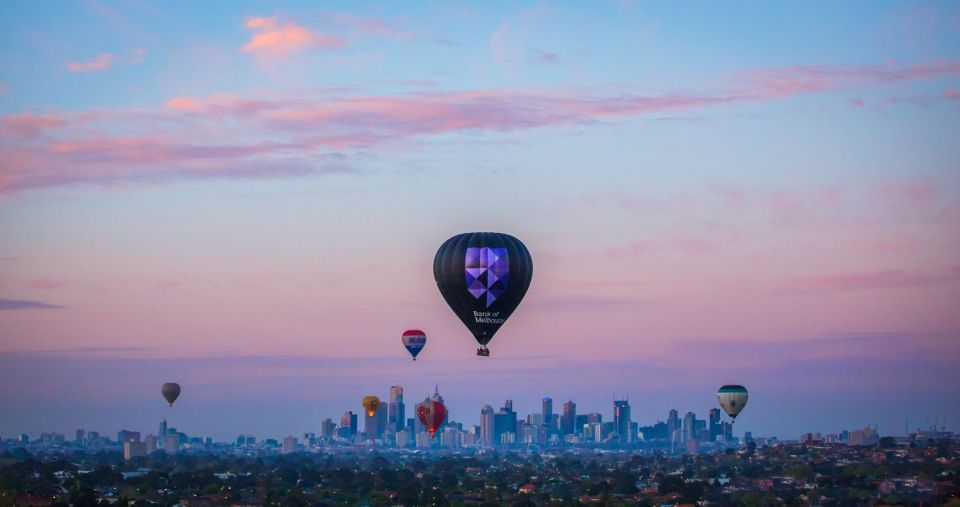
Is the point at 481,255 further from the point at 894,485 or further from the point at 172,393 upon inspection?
the point at 894,485

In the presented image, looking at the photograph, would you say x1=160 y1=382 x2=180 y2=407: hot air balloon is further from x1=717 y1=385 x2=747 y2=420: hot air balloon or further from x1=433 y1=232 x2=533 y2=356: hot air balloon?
x1=433 y1=232 x2=533 y2=356: hot air balloon

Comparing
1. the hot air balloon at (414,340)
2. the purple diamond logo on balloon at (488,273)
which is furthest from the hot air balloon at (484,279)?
the hot air balloon at (414,340)

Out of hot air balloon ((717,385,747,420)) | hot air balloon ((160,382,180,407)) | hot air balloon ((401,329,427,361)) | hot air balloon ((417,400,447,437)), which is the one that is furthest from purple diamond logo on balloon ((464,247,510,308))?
hot air balloon ((160,382,180,407))

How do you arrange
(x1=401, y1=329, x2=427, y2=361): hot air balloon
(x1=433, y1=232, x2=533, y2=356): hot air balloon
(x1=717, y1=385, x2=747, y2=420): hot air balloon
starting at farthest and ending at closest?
(x1=717, y1=385, x2=747, y2=420): hot air balloon
(x1=401, y1=329, x2=427, y2=361): hot air balloon
(x1=433, y1=232, x2=533, y2=356): hot air balloon

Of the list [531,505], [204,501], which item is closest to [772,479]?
[531,505]

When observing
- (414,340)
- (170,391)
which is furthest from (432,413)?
(170,391)

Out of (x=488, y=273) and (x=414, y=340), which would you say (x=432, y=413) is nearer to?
(x=414, y=340)
